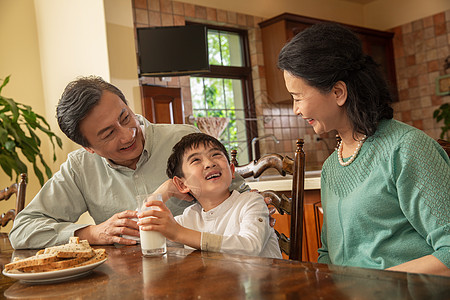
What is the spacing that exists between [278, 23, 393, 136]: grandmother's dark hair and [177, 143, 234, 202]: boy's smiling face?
34 centimetres

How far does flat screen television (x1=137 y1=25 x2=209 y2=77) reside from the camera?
12.5 ft

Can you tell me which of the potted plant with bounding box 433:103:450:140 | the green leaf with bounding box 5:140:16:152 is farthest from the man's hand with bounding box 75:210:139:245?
the potted plant with bounding box 433:103:450:140

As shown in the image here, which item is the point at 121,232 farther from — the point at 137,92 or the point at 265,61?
the point at 265,61

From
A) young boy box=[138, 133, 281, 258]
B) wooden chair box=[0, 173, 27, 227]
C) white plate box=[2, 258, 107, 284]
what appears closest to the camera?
white plate box=[2, 258, 107, 284]

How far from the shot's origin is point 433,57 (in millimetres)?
5902

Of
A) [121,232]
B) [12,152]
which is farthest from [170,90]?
[121,232]

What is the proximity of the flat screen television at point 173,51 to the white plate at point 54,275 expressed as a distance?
298 centimetres

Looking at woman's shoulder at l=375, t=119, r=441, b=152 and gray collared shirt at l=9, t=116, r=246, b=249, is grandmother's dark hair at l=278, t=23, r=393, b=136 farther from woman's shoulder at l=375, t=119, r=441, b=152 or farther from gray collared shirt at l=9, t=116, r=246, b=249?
gray collared shirt at l=9, t=116, r=246, b=249

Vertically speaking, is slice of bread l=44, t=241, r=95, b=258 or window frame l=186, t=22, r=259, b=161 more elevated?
window frame l=186, t=22, r=259, b=161

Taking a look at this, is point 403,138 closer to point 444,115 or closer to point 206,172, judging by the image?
point 206,172

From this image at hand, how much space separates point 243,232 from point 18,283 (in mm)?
517

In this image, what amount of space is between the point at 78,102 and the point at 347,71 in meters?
0.82

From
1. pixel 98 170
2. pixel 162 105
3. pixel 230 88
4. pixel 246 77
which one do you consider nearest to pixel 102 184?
pixel 98 170

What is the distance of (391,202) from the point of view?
3.63 ft
